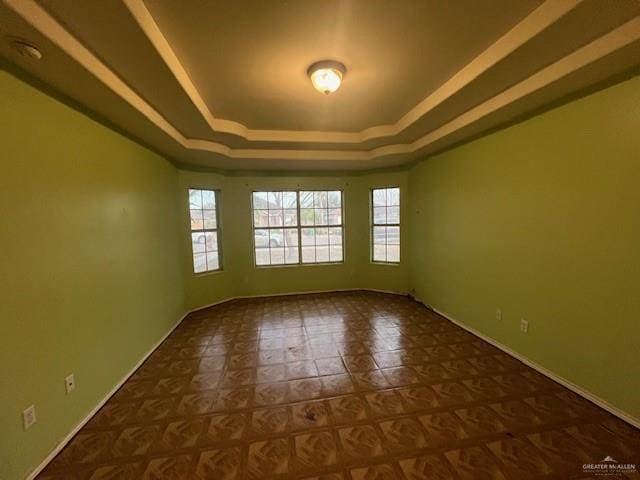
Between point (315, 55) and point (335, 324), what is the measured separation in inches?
124

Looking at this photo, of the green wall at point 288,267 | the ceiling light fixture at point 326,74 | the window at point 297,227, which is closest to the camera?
the ceiling light fixture at point 326,74

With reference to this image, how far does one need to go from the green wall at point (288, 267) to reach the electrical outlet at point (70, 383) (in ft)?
8.20

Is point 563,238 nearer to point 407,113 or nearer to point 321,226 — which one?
point 407,113

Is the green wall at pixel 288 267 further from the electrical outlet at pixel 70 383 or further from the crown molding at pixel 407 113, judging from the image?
the electrical outlet at pixel 70 383

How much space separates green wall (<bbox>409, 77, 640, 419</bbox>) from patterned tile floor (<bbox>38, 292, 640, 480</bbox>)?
32 cm

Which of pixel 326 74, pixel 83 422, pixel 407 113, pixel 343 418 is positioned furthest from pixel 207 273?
pixel 407 113

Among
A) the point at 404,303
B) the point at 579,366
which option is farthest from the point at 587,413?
the point at 404,303

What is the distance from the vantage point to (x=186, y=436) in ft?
6.18

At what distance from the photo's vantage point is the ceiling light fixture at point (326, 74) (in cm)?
209

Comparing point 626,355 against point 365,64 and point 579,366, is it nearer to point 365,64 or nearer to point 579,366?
point 579,366

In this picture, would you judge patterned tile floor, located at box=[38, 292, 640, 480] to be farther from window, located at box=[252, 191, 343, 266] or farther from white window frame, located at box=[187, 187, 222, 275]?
window, located at box=[252, 191, 343, 266]

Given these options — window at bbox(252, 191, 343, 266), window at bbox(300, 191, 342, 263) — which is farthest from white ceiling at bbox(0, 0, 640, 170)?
window at bbox(300, 191, 342, 263)

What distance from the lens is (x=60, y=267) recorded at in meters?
1.88

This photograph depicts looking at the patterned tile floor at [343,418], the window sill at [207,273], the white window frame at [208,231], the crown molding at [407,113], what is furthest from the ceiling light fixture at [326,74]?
the window sill at [207,273]
